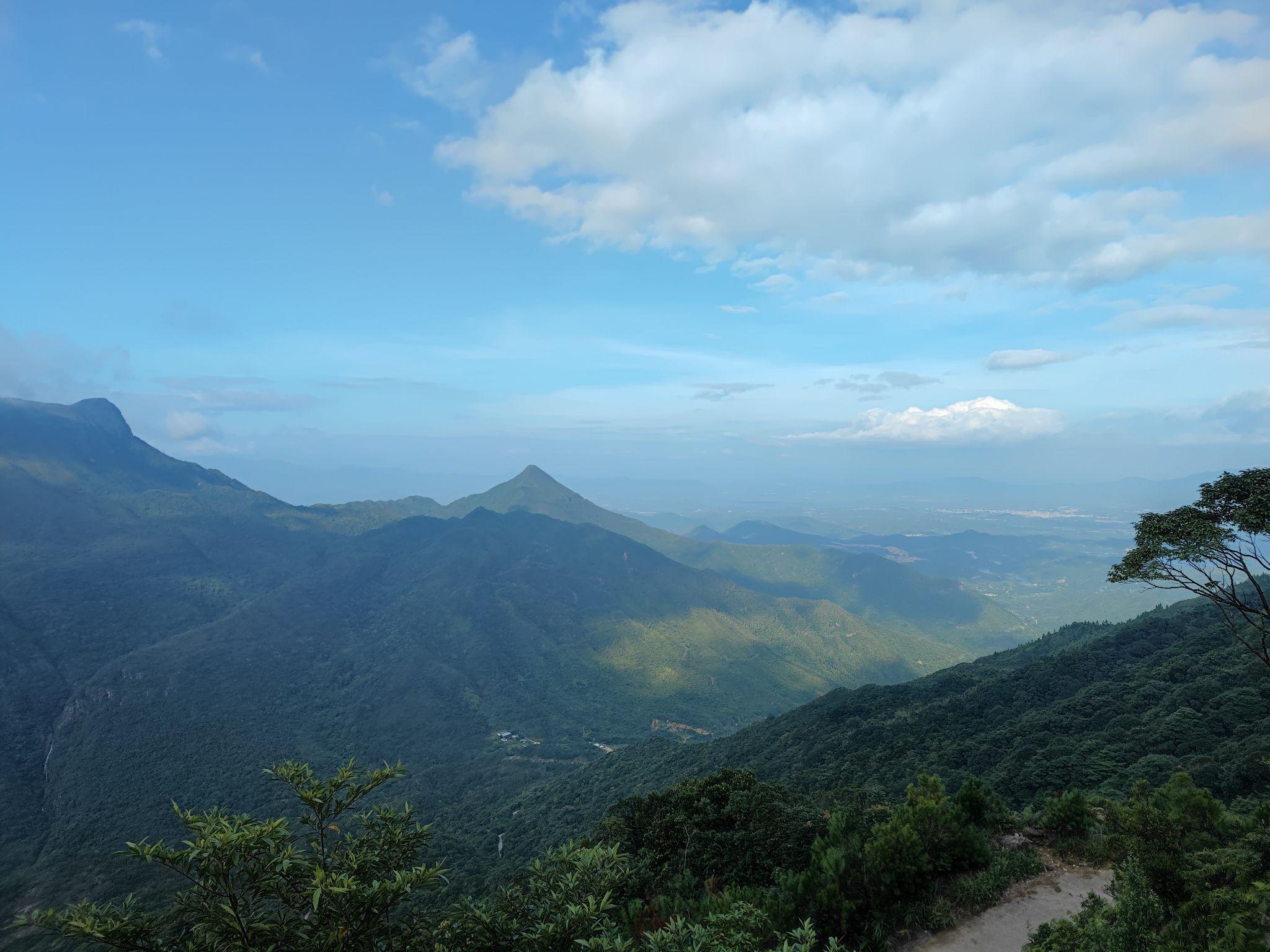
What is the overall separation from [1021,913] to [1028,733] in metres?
38.5

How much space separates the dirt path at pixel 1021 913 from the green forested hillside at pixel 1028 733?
844cm

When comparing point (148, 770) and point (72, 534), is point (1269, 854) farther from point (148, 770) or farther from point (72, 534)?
point (72, 534)

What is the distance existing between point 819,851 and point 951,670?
87.1 metres

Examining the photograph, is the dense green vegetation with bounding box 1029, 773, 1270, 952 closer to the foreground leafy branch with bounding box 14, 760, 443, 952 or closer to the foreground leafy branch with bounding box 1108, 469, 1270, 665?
the foreground leafy branch with bounding box 1108, 469, 1270, 665

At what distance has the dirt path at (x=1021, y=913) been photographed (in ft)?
57.0

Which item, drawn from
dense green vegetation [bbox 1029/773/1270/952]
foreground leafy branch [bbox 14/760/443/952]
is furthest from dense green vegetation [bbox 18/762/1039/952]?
dense green vegetation [bbox 1029/773/1270/952]

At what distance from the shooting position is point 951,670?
92375 mm

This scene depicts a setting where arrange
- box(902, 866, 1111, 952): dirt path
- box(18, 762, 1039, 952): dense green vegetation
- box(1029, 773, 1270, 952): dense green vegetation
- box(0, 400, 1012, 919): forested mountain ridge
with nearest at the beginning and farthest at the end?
box(18, 762, 1039, 952): dense green vegetation
box(1029, 773, 1270, 952): dense green vegetation
box(902, 866, 1111, 952): dirt path
box(0, 400, 1012, 919): forested mountain ridge

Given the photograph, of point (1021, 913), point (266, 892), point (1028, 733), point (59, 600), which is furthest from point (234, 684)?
point (1021, 913)

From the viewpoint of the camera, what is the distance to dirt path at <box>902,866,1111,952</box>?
17.4 meters

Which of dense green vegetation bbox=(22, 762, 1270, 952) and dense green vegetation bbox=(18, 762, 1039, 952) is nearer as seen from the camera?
dense green vegetation bbox=(18, 762, 1039, 952)

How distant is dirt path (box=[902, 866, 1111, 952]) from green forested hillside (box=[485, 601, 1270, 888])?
844cm

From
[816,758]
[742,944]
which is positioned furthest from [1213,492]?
[816,758]

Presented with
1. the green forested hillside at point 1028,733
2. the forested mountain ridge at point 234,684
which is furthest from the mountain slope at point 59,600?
the green forested hillside at point 1028,733
